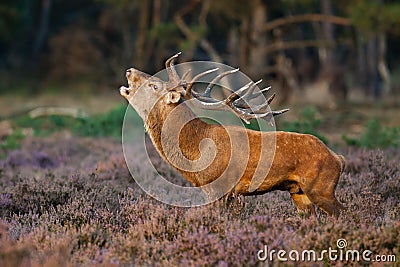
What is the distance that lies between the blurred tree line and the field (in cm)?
1238

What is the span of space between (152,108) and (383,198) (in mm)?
2928

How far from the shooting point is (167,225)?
5406 mm

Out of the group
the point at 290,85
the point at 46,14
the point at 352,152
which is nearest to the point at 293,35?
the point at 290,85

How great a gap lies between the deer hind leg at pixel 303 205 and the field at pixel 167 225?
16 cm

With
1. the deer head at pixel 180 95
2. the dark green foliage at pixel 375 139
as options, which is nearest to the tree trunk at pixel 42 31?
the dark green foliage at pixel 375 139

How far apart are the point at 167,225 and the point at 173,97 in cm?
125

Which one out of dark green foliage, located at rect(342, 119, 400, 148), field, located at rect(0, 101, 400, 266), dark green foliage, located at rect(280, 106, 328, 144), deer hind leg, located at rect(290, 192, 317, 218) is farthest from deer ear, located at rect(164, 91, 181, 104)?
dark green foliage, located at rect(342, 119, 400, 148)

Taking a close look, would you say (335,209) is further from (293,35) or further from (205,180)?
(293,35)

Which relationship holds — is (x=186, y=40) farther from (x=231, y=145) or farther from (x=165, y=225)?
(x=165, y=225)

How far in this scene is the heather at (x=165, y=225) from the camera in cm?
470

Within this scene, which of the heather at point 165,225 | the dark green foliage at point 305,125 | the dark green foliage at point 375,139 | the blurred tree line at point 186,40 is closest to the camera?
the heather at point 165,225

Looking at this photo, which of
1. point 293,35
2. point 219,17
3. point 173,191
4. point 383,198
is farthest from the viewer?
point 293,35

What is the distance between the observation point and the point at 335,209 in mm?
5391

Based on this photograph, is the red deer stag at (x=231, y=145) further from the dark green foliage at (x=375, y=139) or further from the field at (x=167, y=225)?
the dark green foliage at (x=375, y=139)
